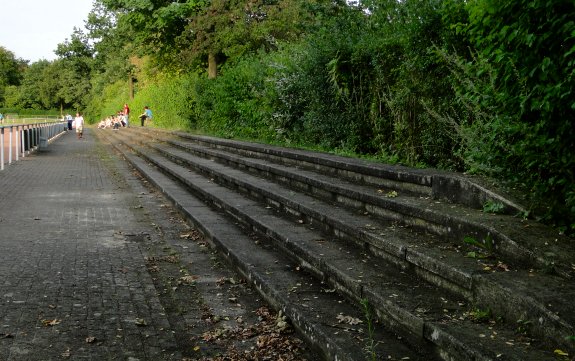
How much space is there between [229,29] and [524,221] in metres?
18.5

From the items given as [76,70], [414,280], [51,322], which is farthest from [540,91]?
[76,70]

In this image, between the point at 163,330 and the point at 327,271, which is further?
the point at 327,271

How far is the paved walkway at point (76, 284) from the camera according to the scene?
3.71 metres

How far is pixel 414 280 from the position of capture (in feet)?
13.2

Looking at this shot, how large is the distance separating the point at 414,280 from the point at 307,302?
77 cm

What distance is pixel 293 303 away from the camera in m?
4.07

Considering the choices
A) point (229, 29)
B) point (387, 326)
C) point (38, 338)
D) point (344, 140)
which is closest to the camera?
point (387, 326)

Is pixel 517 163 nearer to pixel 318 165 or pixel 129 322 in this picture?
pixel 129 322

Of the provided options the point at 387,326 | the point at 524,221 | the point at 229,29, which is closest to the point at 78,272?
the point at 387,326

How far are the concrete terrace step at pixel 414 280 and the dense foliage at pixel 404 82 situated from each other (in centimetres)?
84

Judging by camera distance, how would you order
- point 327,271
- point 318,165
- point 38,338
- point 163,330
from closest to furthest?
point 38,338, point 163,330, point 327,271, point 318,165

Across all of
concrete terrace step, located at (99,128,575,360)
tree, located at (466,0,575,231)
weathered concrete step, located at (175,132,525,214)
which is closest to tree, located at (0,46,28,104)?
weathered concrete step, located at (175,132,525,214)

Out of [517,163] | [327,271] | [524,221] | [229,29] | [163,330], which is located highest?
[229,29]

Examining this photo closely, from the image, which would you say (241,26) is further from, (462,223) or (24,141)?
(462,223)
